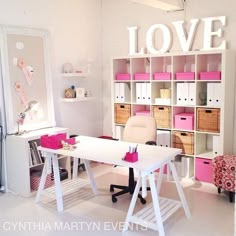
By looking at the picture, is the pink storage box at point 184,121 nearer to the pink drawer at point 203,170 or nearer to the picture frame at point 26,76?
the pink drawer at point 203,170

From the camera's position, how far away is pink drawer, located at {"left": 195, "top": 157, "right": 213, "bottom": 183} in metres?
4.32

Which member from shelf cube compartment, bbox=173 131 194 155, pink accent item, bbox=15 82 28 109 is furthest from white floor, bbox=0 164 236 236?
pink accent item, bbox=15 82 28 109

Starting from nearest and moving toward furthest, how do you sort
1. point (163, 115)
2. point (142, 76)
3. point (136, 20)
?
point (163, 115) < point (142, 76) < point (136, 20)

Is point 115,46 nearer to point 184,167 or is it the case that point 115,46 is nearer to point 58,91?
point 58,91

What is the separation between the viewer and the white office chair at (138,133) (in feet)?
13.3

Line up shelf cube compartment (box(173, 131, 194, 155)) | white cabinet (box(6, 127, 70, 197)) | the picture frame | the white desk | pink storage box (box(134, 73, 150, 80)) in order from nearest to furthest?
the white desk
white cabinet (box(6, 127, 70, 197))
the picture frame
shelf cube compartment (box(173, 131, 194, 155))
pink storage box (box(134, 73, 150, 80))

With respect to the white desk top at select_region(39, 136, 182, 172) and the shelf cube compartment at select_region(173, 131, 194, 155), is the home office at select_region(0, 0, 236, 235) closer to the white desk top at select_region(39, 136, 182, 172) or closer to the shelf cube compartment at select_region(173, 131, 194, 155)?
the shelf cube compartment at select_region(173, 131, 194, 155)

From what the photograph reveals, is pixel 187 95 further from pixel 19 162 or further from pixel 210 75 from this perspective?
pixel 19 162

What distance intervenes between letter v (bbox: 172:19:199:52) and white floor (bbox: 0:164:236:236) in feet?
6.29

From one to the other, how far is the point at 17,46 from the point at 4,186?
6.05 ft

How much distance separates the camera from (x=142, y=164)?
9.84ft

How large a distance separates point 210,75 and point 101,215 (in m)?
2.20

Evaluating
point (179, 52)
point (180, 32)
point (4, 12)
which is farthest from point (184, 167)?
point (4, 12)

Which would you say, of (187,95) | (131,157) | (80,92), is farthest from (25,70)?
(187,95)
